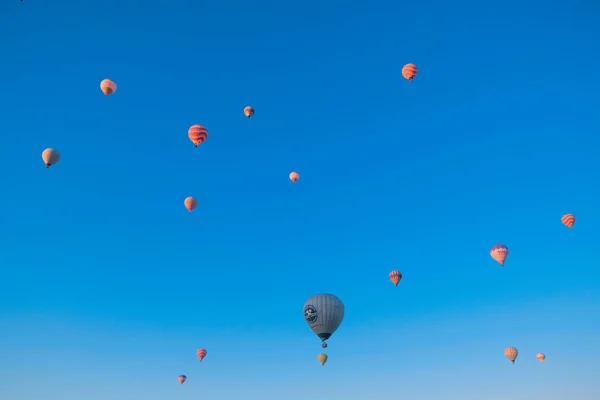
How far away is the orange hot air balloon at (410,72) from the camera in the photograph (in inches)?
2103

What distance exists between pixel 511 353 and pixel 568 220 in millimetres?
20993

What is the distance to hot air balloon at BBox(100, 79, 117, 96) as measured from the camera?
1976 inches

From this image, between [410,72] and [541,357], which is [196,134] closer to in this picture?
[410,72]

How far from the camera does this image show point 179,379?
233ft

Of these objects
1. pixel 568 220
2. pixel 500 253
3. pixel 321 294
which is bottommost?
pixel 321 294

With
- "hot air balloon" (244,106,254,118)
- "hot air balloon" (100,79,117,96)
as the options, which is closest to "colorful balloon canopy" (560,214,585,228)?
"hot air balloon" (244,106,254,118)

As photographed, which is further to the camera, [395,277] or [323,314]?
[395,277]

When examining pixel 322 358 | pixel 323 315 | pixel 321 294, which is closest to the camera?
pixel 323 315

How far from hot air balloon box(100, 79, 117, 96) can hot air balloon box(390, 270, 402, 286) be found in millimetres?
40424

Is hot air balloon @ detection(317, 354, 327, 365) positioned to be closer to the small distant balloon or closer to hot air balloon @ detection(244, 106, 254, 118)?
the small distant balloon

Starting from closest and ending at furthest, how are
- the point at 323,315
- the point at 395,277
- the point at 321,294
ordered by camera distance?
the point at 323,315 → the point at 321,294 → the point at 395,277

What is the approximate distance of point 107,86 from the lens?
5028 cm

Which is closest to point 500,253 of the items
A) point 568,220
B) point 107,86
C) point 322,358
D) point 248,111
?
point 568,220

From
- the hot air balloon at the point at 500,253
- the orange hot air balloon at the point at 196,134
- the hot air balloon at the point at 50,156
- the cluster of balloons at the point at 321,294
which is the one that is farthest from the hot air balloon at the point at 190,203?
the hot air balloon at the point at 500,253
